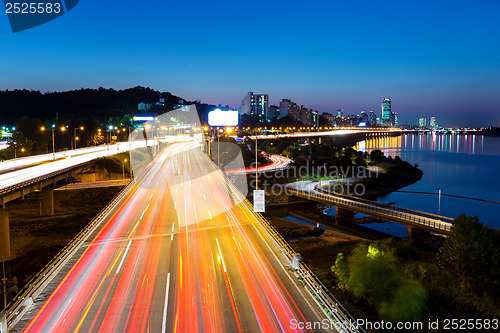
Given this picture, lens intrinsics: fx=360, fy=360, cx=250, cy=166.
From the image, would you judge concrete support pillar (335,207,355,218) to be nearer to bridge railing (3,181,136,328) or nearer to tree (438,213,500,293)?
tree (438,213,500,293)

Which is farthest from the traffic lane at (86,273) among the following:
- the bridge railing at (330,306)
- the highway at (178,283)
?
the bridge railing at (330,306)

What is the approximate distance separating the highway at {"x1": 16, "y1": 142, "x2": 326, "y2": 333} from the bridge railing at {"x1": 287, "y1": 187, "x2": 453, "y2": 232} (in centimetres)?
1630

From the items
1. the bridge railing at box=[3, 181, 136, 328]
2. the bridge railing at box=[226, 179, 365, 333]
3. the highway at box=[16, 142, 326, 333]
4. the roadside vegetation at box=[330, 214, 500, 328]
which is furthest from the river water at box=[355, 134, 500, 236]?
the bridge railing at box=[3, 181, 136, 328]

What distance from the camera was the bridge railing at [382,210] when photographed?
31734 millimetres

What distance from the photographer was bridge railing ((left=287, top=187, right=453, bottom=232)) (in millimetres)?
31734

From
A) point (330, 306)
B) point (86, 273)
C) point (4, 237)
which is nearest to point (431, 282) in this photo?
point (330, 306)

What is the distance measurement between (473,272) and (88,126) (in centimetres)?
9373

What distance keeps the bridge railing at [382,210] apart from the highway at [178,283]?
16.3m

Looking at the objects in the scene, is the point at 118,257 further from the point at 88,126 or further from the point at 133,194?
the point at 88,126

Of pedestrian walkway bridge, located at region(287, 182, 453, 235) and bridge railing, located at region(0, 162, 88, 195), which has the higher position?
bridge railing, located at region(0, 162, 88, 195)

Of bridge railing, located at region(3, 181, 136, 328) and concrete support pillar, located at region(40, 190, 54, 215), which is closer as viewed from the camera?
bridge railing, located at region(3, 181, 136, 328)

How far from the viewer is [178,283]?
611 inches

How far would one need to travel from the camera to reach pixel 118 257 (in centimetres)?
1880

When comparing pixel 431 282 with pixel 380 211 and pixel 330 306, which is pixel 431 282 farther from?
pixel 380 211
